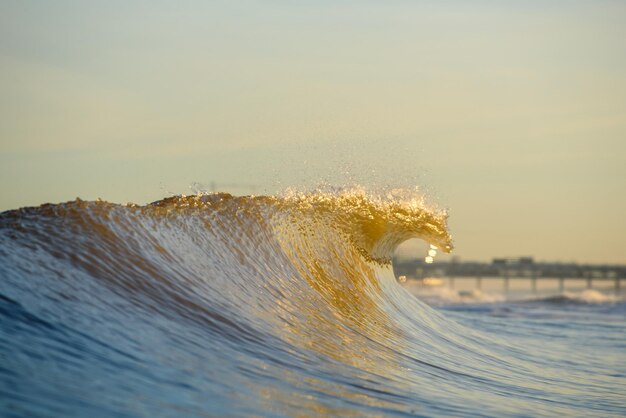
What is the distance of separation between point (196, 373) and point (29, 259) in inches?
74.6

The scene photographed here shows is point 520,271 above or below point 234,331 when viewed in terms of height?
above

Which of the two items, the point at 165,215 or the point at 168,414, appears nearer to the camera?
the point at 168,414

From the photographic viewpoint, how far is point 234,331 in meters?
7.88

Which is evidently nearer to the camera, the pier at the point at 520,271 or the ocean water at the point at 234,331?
the ocean water at the point at 234,331

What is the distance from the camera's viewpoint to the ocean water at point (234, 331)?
5.52 meters

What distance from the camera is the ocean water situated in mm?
5520

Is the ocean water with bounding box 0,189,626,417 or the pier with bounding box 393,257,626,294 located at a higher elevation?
the pier with bounding box 393,257,626,294

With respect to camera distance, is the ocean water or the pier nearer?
the ocean water

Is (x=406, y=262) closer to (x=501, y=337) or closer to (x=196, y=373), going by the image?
(x=501, y=337)

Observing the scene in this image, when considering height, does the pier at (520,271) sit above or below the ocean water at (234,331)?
above

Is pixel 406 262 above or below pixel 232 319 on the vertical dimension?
above

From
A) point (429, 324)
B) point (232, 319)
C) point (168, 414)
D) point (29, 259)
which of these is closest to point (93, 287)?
point (29, 259)

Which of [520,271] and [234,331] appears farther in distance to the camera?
[520,271]

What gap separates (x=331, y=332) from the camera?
9297mm
